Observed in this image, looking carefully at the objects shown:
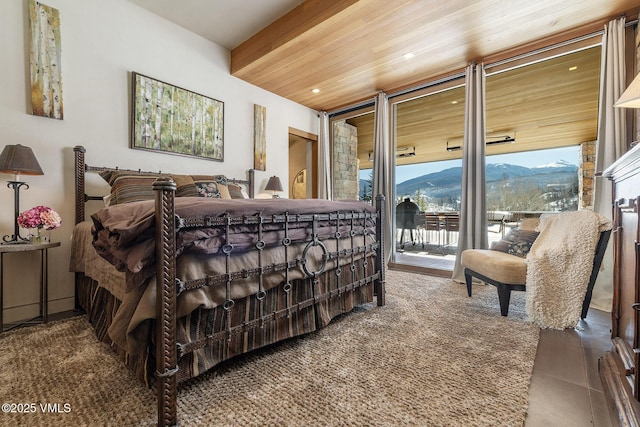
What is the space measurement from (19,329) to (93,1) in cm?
282

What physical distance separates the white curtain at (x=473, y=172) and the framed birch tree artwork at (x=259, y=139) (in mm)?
2674

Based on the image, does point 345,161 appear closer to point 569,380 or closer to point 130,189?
point 130,189

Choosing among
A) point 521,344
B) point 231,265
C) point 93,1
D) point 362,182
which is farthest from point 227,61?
point 521,344

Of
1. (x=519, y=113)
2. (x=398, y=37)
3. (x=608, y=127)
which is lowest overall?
(x=608, y=127)

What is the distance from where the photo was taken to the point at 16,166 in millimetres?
1887

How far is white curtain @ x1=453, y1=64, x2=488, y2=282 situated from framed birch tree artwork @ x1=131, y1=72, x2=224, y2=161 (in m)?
3.04

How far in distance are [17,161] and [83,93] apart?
0.91 meters

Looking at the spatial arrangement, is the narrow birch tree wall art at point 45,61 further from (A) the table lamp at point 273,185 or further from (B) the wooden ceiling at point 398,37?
(A) the table lamp at point 273,185

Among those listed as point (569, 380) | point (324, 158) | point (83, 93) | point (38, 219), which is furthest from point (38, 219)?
point (324, 158)

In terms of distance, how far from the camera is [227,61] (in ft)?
11.9

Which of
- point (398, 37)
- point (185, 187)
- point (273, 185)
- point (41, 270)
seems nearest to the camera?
point (41, 270)

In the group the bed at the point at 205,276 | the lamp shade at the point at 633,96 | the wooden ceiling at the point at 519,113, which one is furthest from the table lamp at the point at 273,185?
the lamp shade at the point at 633,96

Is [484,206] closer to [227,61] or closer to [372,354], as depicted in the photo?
[372,354]

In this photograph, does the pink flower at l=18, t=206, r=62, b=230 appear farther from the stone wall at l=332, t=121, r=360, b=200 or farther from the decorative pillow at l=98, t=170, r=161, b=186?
the stone wall at l=332, t=121, r=360, b=200
